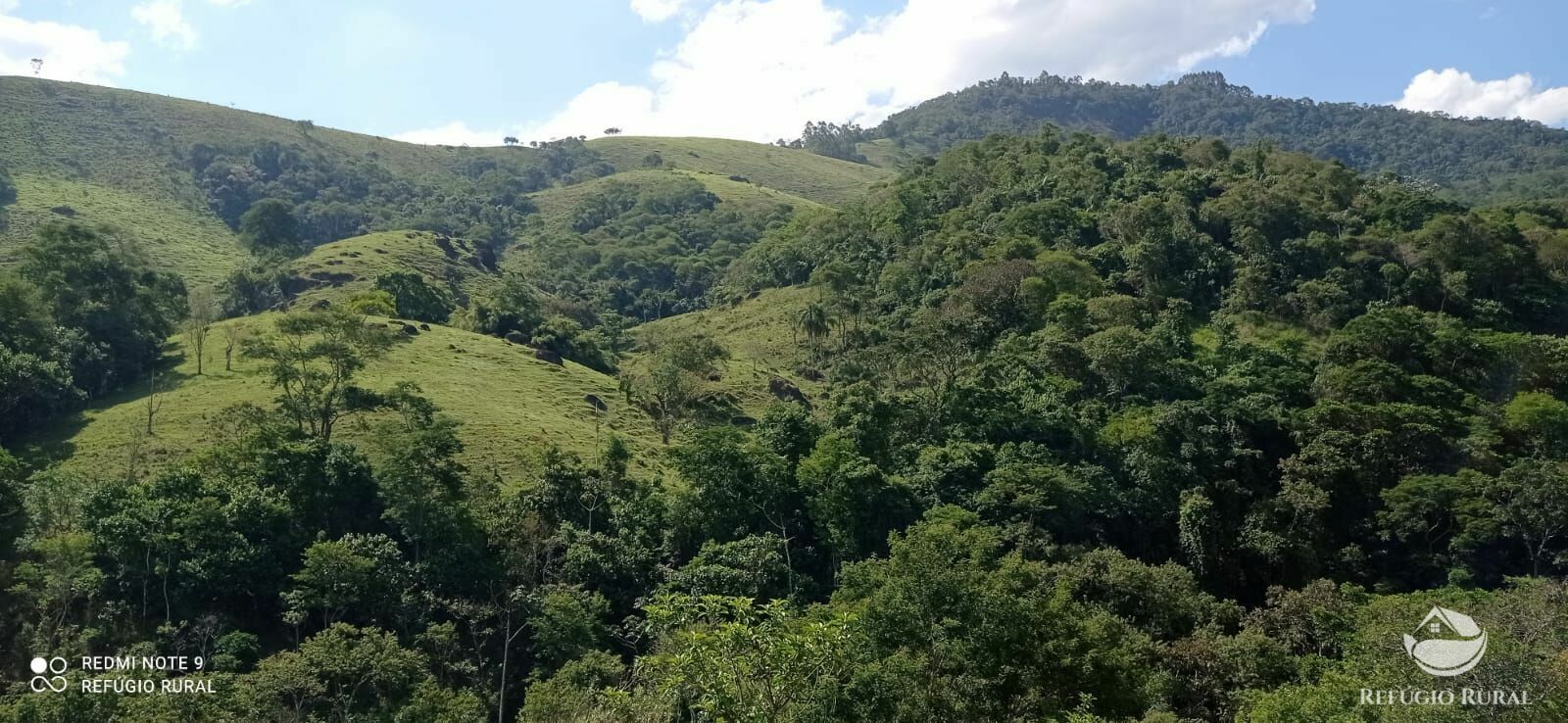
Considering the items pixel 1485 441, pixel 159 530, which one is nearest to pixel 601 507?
pixel 159 530

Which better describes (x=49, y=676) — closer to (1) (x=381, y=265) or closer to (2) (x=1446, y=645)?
(2) (x=1446, y=645)

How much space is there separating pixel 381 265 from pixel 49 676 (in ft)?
254

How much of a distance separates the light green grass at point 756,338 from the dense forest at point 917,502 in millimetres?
2214

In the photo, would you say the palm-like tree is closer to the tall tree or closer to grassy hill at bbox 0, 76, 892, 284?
the tall tree

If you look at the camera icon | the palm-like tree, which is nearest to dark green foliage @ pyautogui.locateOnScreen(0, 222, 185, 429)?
the camera icon

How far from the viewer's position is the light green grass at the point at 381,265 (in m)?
91.4

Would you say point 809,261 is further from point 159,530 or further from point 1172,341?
point 159,530

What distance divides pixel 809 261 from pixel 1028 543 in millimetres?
63991

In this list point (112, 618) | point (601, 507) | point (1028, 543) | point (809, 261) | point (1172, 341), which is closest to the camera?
point (112, 618)

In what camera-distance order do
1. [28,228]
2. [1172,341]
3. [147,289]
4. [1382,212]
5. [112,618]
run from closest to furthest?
[112,618] < [1172,341] < [147,289] < [1382,212] < [28,228]

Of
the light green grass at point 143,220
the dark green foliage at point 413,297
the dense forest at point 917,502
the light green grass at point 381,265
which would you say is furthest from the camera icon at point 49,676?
the light green grass at point 143,220

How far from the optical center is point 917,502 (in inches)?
1727

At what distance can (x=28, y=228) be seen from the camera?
9444cm

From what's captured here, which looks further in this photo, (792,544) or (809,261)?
(809,261)
